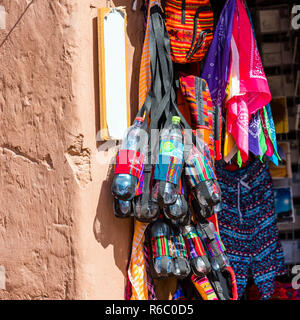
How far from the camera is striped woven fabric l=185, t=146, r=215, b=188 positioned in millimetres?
2023

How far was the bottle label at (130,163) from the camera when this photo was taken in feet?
6.32

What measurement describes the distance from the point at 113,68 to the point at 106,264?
0.75 m

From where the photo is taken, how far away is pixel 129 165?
1.93 meters

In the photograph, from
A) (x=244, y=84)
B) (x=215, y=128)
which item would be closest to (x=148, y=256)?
(x=215, y=128)

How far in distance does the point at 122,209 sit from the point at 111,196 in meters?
0.12

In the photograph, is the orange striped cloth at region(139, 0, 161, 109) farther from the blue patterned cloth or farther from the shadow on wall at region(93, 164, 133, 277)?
the blue patterned cloth

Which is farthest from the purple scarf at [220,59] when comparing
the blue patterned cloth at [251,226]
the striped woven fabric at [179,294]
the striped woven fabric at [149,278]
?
the striped woven fabric at [179,294]

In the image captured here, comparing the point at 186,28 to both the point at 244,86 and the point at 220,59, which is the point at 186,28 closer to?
the point at 220,59

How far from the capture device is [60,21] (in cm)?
200

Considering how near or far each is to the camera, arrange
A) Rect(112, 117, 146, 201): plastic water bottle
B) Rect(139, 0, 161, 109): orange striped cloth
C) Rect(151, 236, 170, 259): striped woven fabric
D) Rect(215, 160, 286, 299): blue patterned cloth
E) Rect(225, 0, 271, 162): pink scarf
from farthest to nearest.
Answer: Rect(215, 160, 286, 299): blue patterned cloth, Rect(225, 0, 271, 162): pink scarf, Rect(139, 0, 161, 109): orange striped cloth, Rect(151, 236, 170, 259): striped woven fabric, Rect(112, 117, 146, 201): plastic water bottle

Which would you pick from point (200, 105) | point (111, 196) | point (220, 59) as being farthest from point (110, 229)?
point (220, 59)

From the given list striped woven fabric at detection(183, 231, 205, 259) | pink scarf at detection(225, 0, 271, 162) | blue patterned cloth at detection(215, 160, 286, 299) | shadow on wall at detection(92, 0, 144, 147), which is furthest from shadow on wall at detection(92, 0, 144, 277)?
blue patterned cloth at detection(215, 160, 286, 299)

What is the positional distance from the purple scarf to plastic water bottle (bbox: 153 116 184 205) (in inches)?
15.8

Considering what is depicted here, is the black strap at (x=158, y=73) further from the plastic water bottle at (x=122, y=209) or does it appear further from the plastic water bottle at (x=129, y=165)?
the plastic water bottle at (x=122, y=209)
